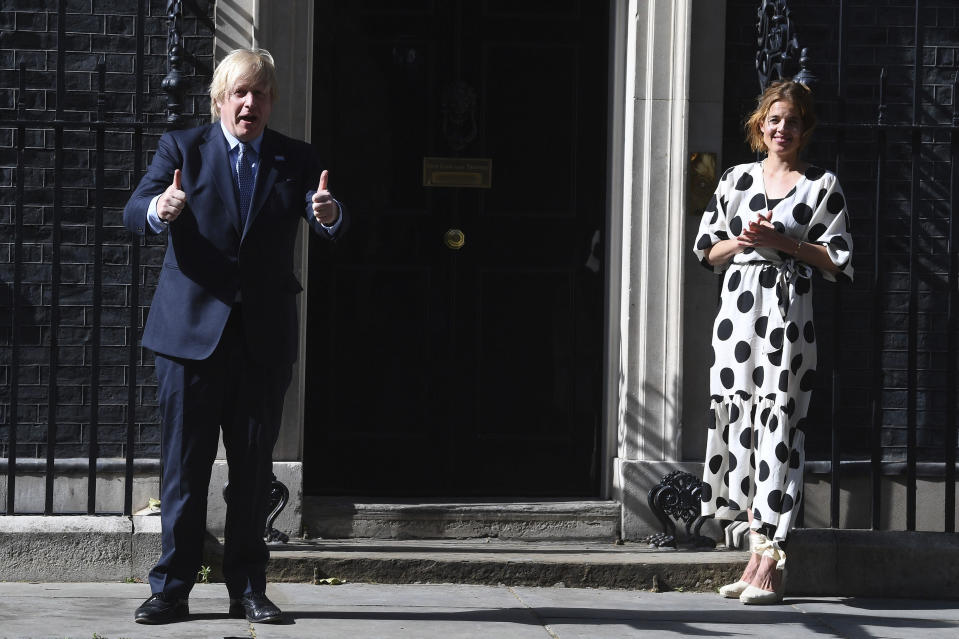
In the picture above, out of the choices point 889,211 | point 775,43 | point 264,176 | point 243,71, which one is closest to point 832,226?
point 775,43

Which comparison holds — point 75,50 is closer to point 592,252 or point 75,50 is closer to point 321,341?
point 321,341

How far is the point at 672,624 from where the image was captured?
5031 mm

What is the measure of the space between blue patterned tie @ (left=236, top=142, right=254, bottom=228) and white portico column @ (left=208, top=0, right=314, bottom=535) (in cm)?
133

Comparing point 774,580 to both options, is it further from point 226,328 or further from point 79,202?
point 79,202

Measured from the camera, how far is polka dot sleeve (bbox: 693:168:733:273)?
5.62m

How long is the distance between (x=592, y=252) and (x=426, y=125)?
1040mm

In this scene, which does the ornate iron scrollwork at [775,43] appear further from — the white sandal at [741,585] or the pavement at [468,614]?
the pavement at [468,614]

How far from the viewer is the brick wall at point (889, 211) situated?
654 centimetres

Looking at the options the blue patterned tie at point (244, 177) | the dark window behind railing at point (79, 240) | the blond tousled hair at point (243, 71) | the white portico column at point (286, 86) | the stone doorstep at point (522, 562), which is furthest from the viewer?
the dark window behind railing at point (79, 240)

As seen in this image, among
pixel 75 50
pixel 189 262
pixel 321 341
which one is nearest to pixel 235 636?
pixel 189 262

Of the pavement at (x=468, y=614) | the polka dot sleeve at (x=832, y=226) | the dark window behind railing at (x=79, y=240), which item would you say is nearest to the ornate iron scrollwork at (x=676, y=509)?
the pavement at (x=468, y=614)

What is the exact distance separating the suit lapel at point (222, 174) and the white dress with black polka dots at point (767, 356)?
211 cm

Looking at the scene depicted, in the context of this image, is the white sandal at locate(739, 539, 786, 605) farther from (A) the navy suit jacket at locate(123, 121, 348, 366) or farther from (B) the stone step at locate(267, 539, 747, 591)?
(A) the navy suit jacket at locate(123, 121, 348, 366)

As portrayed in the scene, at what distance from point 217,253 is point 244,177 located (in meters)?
0.30
